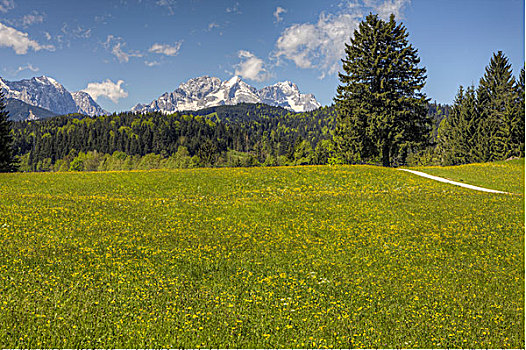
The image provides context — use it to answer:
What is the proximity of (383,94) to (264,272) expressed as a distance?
38.0 meters

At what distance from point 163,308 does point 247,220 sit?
30.8ft

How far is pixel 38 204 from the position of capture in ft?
65.3

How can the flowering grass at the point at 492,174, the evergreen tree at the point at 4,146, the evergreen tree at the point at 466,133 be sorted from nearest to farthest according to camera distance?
the flowering grass at the point at 492,174, the evergreen tree at the point at 4,146, the evergreen tree at the point at 466,133

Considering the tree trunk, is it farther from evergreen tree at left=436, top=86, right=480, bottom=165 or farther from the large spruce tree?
evergreen tree at left=436, top=86, right=480, bottom=165

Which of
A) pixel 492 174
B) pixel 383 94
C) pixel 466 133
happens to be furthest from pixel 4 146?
pixel 466 133

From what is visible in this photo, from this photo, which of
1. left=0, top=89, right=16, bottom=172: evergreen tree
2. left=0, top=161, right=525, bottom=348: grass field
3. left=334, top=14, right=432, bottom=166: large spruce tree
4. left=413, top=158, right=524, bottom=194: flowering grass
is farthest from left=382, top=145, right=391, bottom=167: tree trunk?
left=0, top=89, right=16, bottom=172: evergreen tree

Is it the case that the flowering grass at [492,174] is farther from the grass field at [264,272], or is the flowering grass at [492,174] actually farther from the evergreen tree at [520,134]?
the evergreen tree at [520,134]

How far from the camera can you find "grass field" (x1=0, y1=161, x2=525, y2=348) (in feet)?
26.9

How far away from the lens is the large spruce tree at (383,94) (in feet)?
146

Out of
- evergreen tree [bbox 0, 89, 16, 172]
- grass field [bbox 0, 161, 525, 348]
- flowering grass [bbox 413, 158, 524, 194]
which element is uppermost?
evergreen tree [bbox 0, 89, 16, 172]

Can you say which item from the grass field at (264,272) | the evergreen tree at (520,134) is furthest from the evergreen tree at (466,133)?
the grass field at (264,272)

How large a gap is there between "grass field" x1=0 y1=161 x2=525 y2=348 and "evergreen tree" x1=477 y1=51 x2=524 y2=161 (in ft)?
184

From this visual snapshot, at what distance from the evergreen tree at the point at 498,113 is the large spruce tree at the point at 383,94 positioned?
33656 millimetres

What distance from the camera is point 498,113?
72.4 meters
